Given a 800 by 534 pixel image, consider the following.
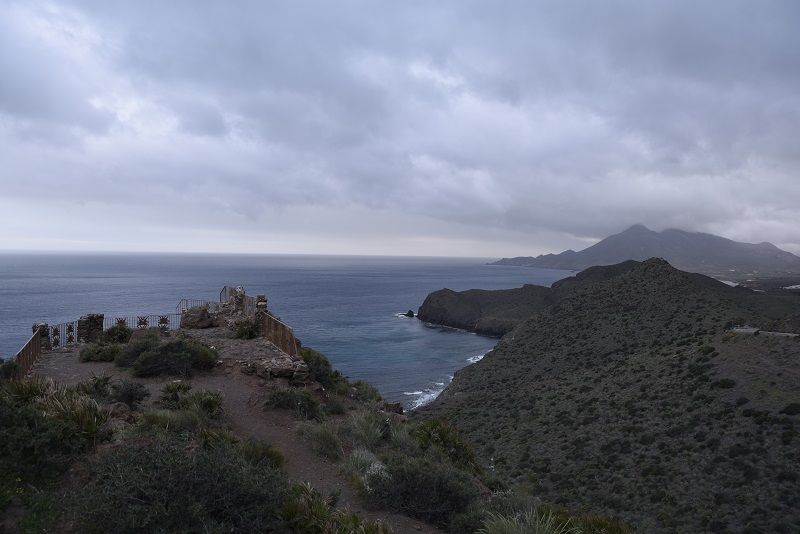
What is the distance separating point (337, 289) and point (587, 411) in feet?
344

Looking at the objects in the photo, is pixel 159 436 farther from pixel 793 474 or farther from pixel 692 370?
pixel 692 370

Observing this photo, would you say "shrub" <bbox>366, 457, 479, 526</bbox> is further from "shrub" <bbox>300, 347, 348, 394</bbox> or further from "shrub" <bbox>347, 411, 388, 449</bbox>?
"shrub" <bbox>300, 347, 348, 394</bbox>

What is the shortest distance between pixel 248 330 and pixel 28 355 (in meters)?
6.84

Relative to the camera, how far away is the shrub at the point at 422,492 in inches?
304

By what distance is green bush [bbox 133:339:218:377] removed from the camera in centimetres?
1402

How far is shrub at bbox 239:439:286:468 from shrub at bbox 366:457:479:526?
1.60 metres

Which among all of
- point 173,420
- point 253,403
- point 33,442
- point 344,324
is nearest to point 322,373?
point 253,403

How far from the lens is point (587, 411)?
29500mm

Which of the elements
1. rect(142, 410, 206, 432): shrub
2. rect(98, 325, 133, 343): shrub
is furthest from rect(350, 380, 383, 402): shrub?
rect(98, 325, 133, 343): shrub

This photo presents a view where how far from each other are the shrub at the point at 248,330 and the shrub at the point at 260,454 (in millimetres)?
10670

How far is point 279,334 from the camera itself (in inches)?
663

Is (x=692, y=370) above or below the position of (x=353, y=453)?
below

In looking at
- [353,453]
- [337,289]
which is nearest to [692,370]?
[353,453]

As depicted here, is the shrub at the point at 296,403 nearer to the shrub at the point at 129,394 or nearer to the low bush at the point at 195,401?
the low bush at the point at 195,401
